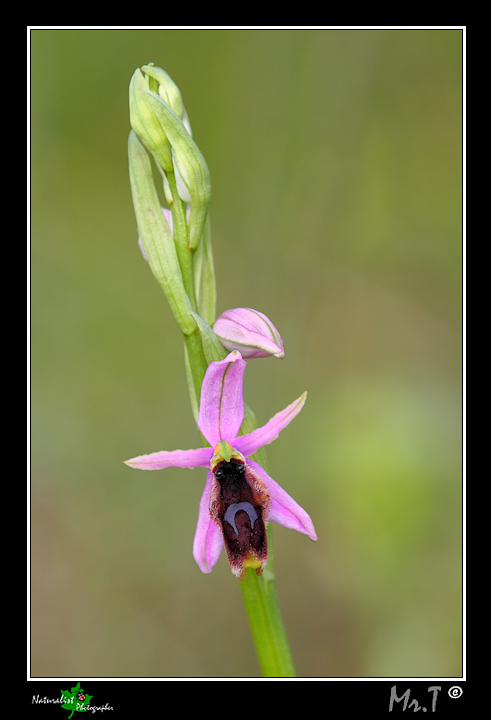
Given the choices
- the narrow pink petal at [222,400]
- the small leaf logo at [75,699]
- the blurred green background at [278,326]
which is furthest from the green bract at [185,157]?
the blurred green background at [278,326]

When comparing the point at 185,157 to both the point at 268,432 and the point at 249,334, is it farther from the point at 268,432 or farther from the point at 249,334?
the point at 268,432

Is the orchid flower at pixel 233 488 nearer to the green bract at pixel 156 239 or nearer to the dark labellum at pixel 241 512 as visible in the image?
the dark labellum at pixel 241 512

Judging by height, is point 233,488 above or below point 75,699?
above

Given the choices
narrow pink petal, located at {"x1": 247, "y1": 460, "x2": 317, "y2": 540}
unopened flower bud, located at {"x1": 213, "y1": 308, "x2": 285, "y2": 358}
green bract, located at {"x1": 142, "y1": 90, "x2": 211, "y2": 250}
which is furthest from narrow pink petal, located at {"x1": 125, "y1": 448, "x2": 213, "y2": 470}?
green bract, located at {"x1": 142, "y1": 90, "x2": 211, "y2": 250}

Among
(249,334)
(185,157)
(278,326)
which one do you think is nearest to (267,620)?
(249,334)

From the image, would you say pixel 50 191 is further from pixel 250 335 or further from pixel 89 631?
pixel 250 335

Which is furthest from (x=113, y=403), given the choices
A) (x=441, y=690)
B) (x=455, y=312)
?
(x=441, y=690)
